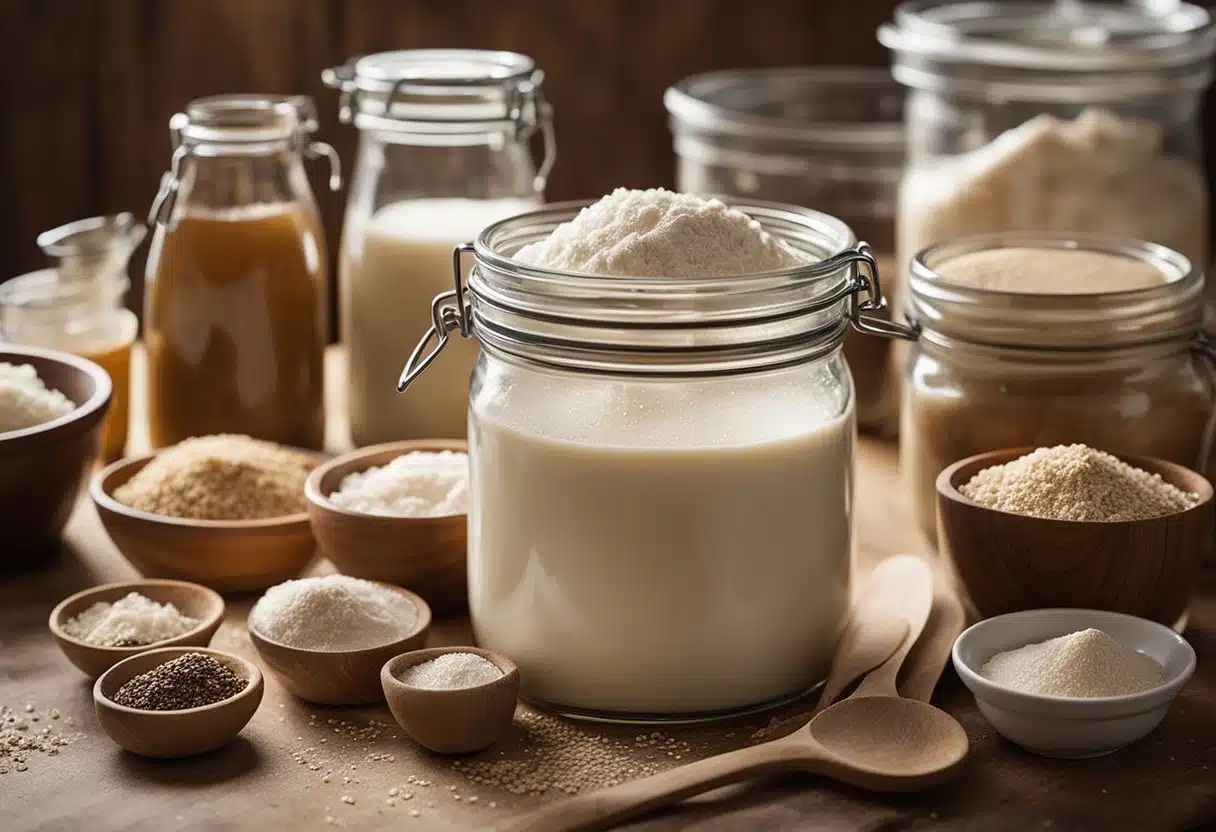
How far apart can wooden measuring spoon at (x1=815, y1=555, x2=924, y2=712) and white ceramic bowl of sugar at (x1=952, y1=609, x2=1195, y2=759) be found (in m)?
0.07

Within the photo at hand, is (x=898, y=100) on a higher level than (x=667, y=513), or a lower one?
higher

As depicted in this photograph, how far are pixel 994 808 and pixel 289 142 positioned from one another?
0.92m

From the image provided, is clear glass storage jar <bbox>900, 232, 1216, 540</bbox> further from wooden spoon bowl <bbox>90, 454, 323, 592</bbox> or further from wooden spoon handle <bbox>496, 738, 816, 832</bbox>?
wooden spoon bowl <bbox>90, 454, 323, 592</bbox>

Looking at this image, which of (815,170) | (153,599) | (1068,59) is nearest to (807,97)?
(815,170)

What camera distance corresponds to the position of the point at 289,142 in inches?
61.5

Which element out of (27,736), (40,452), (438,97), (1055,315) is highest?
(438,97)

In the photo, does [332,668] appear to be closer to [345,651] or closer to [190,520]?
[345,651]

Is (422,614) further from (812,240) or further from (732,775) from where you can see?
(812,240)

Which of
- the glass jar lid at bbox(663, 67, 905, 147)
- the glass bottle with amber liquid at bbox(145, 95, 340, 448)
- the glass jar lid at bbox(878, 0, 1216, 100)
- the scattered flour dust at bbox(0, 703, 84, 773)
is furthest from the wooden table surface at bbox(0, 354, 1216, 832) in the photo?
the glass jar lid at bbox(663, 67, 905, 147)

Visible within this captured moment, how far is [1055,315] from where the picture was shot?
126 centimetres

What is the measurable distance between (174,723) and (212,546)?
11.2 inches

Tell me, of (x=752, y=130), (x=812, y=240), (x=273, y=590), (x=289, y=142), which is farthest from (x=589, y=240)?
(x=752, y=130)

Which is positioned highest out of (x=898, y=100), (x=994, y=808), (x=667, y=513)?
(x=898, y=100)

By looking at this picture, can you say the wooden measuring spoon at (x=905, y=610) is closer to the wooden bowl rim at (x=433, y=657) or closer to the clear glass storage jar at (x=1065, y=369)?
the clear glass storage jar at (x=1065, y=369)
